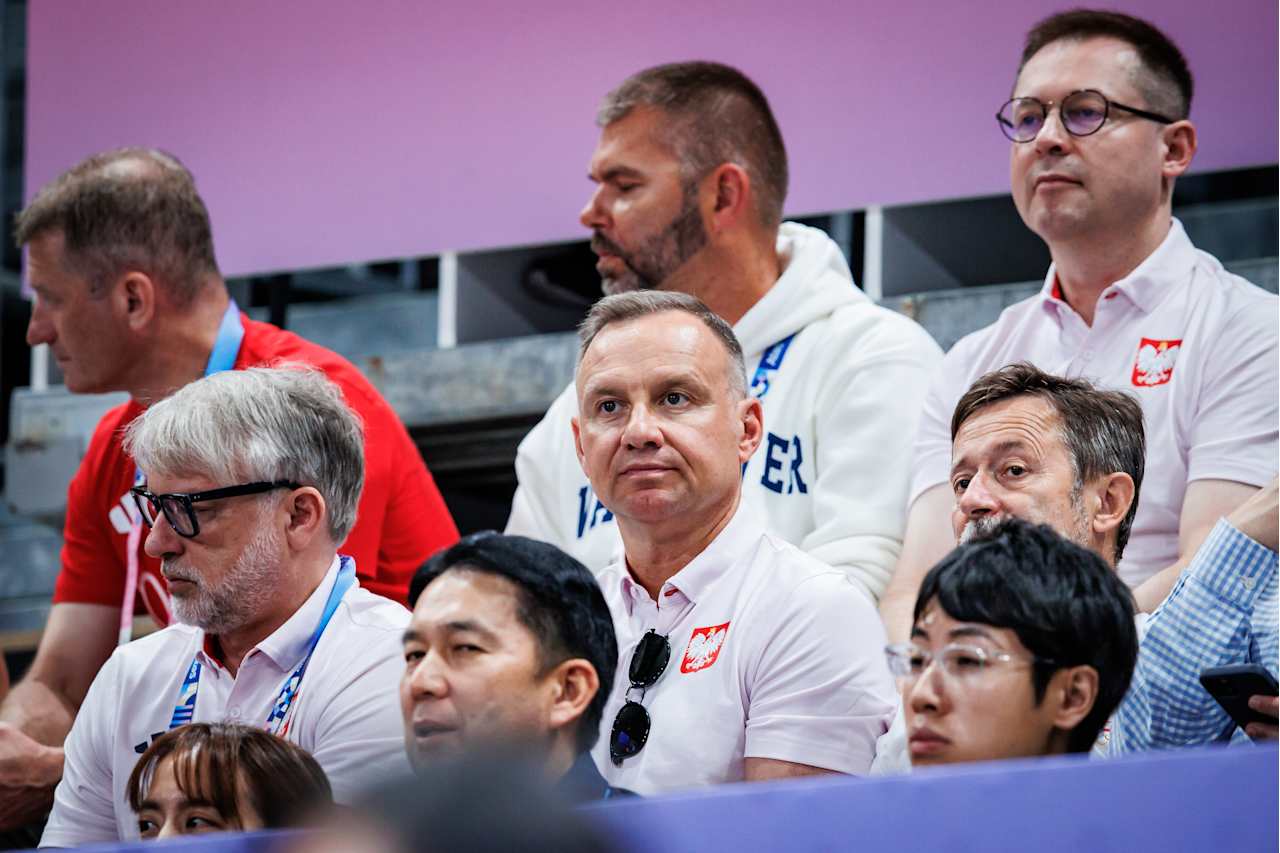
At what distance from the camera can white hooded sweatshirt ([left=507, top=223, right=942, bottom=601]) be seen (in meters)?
3.09

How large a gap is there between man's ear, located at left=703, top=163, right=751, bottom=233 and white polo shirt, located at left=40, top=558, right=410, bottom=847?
116 centimetres

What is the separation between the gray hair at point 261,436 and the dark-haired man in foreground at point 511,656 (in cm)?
62

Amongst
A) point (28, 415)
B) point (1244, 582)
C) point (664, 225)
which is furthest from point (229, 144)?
point (1244, 582)

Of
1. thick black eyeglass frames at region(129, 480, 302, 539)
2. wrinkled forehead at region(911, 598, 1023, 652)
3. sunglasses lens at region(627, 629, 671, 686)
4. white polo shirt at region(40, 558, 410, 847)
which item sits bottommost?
white polo shirt at region(40, 558, 410, 847)

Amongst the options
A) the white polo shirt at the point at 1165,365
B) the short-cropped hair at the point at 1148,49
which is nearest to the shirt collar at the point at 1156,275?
the white polo shirt at the point at 1165,365

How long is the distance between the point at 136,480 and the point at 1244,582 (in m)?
2.10

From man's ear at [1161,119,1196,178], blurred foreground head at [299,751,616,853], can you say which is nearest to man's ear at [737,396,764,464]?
man's ear at [1161,119,1196,178]

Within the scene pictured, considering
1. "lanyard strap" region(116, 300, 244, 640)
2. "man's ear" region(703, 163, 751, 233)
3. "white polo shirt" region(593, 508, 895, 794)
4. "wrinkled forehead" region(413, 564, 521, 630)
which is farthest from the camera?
"man's ear" region(703, 163, 751, 233)

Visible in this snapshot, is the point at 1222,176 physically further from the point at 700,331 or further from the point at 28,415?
the point at 28,415

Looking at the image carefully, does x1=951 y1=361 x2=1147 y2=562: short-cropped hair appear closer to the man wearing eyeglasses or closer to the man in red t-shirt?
the man wearing eyeglasses

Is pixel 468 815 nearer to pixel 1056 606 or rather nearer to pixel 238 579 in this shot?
pixel 1056 606

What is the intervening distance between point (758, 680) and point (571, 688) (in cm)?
37

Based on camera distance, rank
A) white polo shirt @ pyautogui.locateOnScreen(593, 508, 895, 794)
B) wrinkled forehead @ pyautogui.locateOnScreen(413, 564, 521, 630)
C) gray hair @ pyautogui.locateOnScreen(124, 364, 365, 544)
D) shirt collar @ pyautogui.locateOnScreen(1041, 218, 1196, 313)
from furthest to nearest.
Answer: shirt collar @ pyautogui.locateOnScreen(1041, 218, 1196, 313)
gray hair @ pyautogui.locateOnScreen(124, 364, 365, 544)
white polo shirt @ pyautogui.locateOnScreen(593, 508, 895, 794)
wrinkled forehead @ pyautogui.locateOnScreen(413, 564, 521, 630)

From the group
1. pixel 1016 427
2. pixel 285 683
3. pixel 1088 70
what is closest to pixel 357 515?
pixel 285 683
